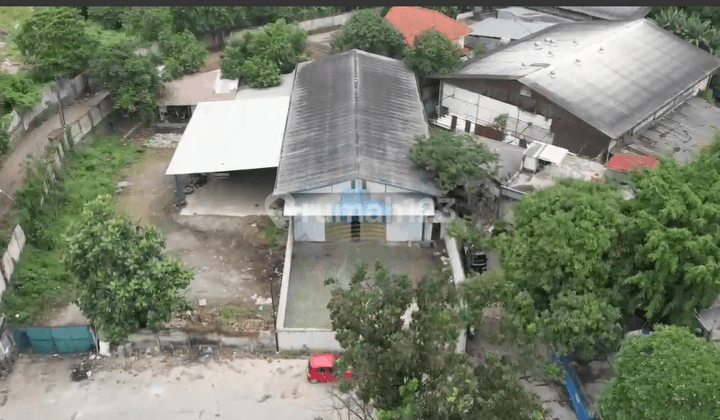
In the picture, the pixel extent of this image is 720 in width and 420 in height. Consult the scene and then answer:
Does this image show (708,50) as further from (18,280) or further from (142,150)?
(18,280)

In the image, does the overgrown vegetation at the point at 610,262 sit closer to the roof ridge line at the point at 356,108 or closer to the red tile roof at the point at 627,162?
the red tile roof at the point at 627,162

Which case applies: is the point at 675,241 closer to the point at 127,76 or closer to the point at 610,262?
the point at 610,262

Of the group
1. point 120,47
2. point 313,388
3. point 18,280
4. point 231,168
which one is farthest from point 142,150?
point 313,388

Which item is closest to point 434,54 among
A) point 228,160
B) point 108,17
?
point 228,160

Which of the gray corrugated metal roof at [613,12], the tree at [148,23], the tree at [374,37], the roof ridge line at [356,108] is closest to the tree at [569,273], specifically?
the roof ridge line at [356,108]

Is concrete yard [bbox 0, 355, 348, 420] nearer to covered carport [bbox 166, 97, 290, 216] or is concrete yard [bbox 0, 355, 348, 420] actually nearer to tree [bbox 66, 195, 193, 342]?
tree [bbox 66, 195, 193, 342]
